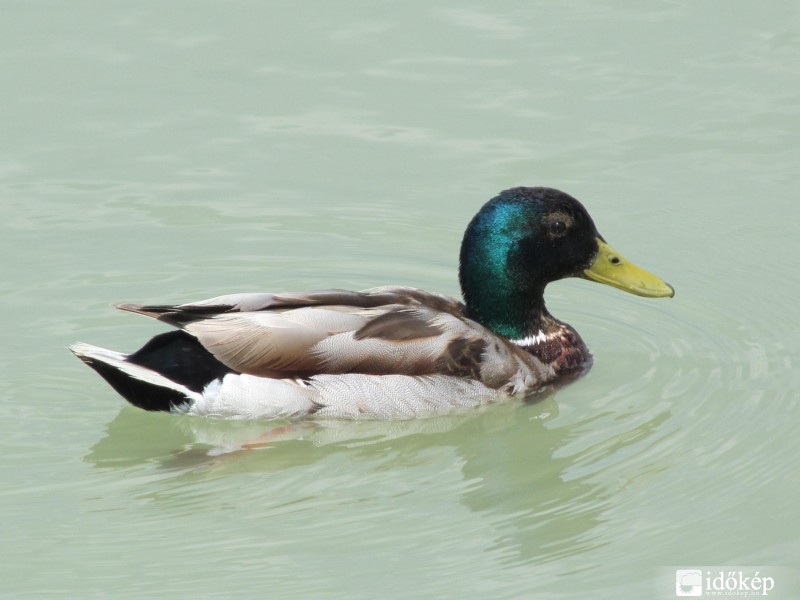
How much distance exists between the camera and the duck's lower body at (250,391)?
9727mm

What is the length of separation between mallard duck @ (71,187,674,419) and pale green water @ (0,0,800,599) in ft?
0.58

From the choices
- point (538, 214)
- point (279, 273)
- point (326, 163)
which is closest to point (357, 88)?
point (326, 163)

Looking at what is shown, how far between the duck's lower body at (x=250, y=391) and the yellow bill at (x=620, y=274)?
4.81ft

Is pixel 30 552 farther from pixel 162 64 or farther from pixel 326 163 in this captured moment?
pixel 162 64

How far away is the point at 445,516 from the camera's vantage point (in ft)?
28.3

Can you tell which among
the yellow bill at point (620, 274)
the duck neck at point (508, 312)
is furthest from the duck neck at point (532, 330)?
the yellow bill at point (620, 274)

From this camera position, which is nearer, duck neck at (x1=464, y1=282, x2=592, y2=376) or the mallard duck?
the mallard duck

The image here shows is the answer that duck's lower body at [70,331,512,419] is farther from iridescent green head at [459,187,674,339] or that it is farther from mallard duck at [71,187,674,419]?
iridescent green head at [459,187,674,339]

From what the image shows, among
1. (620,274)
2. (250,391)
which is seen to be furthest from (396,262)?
(250,391)

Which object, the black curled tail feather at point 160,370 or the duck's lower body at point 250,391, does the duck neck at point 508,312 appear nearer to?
the duck's lower body at point 250,391

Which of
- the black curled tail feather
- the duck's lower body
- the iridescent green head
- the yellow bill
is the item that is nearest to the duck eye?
the iridescent green head

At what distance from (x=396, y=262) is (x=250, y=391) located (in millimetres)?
2387

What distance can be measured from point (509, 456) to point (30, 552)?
2.77m

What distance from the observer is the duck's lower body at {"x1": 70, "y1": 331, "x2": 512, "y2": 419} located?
31.9 feet
